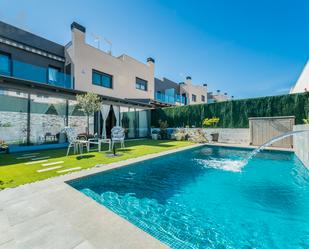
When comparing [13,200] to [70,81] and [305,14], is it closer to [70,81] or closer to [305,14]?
[70,81]

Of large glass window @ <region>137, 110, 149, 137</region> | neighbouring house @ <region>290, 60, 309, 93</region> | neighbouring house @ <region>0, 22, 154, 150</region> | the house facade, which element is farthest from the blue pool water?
the house facade

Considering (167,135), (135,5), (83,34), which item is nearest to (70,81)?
(83,34)

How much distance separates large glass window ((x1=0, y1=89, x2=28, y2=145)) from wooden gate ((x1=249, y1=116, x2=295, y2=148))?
13426 millimetres

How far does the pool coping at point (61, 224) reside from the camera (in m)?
1.91

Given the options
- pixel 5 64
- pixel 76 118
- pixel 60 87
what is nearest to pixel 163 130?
pixel 76 118

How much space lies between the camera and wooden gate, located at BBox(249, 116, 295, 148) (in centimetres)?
1021

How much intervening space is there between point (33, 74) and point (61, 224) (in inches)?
474

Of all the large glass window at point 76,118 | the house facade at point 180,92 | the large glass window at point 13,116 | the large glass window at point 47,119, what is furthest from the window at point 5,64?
the house facade at point 180,92

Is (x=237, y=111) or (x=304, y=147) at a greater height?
(x=237, y=111)

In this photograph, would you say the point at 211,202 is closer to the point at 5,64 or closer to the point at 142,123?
the point at 142,123

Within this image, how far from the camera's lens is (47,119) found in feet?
32.2

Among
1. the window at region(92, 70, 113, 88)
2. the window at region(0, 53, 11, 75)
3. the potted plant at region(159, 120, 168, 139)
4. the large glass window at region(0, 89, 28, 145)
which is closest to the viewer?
the large glass window at region(0, 89, 28, 145)

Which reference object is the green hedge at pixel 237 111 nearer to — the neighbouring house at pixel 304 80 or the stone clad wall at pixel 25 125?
the neighbouring house at pixel 304 80

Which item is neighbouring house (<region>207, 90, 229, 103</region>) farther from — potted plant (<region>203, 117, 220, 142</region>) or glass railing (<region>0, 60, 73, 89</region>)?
glass railing (<region>0, 60, 73, 89</region>)
